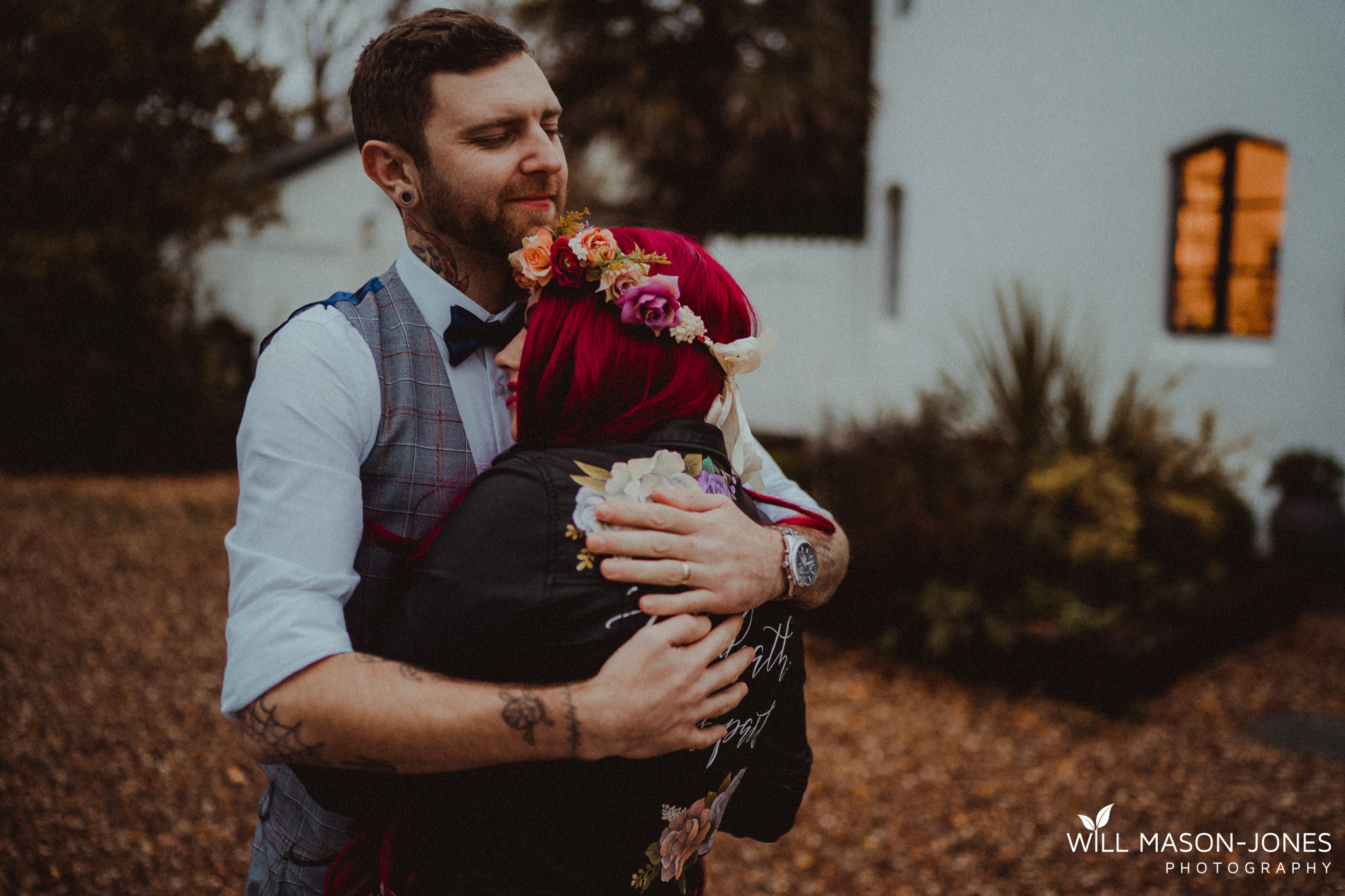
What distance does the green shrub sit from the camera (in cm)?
507

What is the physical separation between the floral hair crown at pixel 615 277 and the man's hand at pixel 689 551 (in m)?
0.25

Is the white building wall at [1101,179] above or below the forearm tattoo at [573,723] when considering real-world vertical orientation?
above

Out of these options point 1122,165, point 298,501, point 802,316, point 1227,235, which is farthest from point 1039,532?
point 802,316

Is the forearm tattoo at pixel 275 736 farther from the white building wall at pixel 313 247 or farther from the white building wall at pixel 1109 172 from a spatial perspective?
the white building wall at pixel 313 247

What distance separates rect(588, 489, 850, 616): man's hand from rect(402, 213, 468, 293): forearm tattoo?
1.88 ft

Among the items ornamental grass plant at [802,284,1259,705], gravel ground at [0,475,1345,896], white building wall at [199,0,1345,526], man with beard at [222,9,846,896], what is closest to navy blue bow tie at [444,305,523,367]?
man with beard at [222,9,846,896]

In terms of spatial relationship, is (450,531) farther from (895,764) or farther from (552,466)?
(895,764)

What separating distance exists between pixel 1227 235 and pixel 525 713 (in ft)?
25.0

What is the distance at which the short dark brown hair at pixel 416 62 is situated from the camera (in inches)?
59.2

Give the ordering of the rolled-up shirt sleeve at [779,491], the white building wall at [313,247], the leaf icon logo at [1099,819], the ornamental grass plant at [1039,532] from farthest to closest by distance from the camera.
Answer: the white building wall at [313,247] < the ornamental grass plant at [1039,532] < the leaf icon logo at [1099,819] < the rolled-up shirt sleeve at [779,491]

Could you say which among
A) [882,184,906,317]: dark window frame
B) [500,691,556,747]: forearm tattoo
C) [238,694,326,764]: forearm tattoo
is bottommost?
[238,694,326,764]: forearm tattoo

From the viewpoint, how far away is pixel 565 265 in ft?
4.52

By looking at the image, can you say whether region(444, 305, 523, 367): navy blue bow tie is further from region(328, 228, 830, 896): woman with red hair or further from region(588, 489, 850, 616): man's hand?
region(588, 489, 850, 616): man's hand

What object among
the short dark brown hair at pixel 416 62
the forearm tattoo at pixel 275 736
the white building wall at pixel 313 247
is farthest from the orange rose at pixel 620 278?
the white building wall at pixel 313 247
